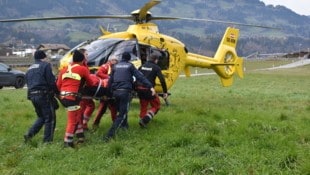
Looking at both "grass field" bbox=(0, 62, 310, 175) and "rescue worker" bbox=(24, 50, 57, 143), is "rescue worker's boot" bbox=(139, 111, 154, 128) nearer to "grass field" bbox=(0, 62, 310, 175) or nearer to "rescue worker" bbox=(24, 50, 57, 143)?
"grass field" bbox=(0, 62, 310, 175)

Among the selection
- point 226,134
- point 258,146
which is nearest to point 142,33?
→ point 226,134

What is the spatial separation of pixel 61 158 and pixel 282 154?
3.77m

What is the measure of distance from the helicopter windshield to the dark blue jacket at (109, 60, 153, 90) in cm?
444

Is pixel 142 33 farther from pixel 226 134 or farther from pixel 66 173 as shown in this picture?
pixel 66 173

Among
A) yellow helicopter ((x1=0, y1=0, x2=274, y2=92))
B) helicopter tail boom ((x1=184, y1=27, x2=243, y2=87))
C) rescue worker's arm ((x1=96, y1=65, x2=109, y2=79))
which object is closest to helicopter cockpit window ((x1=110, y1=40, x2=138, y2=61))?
yellow helicopter ((x1=0, y1=0, x2=274, y2=92))

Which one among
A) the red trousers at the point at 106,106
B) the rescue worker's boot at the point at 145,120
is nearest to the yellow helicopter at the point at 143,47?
the red trousers at the point at 106,106

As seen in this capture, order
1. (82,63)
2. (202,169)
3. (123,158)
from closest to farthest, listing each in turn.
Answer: (202,169) < (123,158) < (82,63)

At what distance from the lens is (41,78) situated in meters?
9.45

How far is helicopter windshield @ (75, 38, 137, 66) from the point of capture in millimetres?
14516

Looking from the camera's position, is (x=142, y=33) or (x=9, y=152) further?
(x=142, y=33)

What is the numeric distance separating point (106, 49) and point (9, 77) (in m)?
16.8

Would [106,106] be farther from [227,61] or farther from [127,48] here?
[227,61]

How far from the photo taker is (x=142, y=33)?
52.5 feet

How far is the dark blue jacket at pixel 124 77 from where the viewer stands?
32.3ft
